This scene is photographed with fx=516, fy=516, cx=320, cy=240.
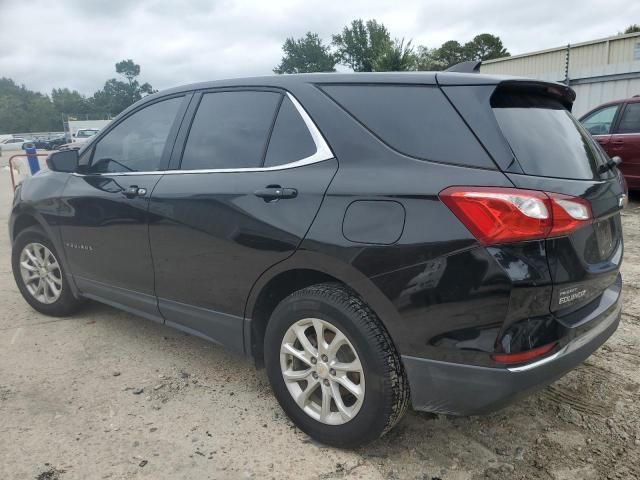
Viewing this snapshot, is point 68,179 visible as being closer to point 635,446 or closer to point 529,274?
point 529,274

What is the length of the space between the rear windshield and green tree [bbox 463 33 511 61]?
53.8 meters

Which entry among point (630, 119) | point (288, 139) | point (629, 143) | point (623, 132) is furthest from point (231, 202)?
point (630, 119)

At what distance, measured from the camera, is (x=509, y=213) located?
73.2 inches

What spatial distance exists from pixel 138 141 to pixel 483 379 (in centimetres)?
259

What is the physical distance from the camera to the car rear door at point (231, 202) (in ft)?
7.87

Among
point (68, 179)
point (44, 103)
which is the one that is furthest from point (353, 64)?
point (44, 103)

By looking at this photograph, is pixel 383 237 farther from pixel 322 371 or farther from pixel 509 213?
pixel 322 371

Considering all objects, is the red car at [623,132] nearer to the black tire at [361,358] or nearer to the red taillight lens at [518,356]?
the red taillight lens at [518,356]

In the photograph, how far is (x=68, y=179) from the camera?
376 cm

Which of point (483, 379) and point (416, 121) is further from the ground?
point (416, 121)

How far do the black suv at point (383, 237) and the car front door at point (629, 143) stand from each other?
20.8ft

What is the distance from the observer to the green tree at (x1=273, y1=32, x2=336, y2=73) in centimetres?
6438

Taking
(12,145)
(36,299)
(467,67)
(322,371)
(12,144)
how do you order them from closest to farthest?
(322,371) → (467,67) → (36,299) → (12,145) → (12,144)

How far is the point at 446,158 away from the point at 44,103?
111 m
